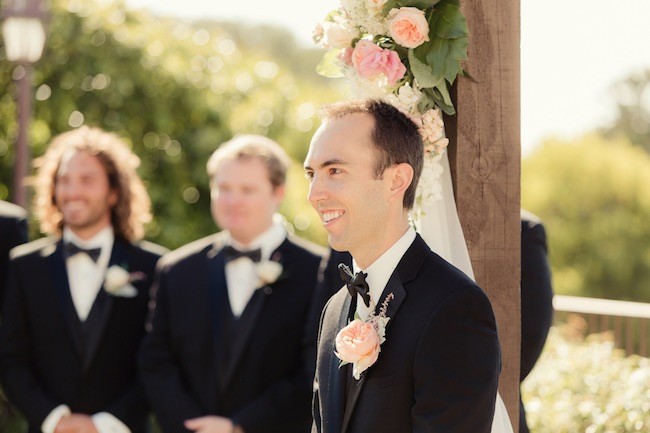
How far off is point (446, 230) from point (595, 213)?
1455 centimetres

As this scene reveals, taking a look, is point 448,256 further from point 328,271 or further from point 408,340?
point 328,271

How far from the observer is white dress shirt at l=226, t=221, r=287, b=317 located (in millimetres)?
4992

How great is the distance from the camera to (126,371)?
521 cm

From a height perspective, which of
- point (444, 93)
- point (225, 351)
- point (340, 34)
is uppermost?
point (340, 34)

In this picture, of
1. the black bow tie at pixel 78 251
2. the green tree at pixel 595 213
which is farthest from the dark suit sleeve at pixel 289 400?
the green tree at pixel 595 213

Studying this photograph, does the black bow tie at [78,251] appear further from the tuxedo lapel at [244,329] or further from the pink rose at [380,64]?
the pink rose at [380,64]

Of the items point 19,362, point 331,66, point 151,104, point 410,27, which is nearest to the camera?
point 410,27

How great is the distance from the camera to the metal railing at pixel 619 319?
7.71m

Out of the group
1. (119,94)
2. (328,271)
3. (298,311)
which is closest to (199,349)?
(298,311)

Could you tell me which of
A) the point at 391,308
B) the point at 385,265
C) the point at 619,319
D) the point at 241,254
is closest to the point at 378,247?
the point at 385,265

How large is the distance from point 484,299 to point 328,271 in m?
1.75

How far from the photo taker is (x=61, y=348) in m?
5.11

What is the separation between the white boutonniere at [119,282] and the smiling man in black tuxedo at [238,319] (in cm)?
18

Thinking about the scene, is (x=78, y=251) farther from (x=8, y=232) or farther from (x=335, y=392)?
(x=335, y=392)
